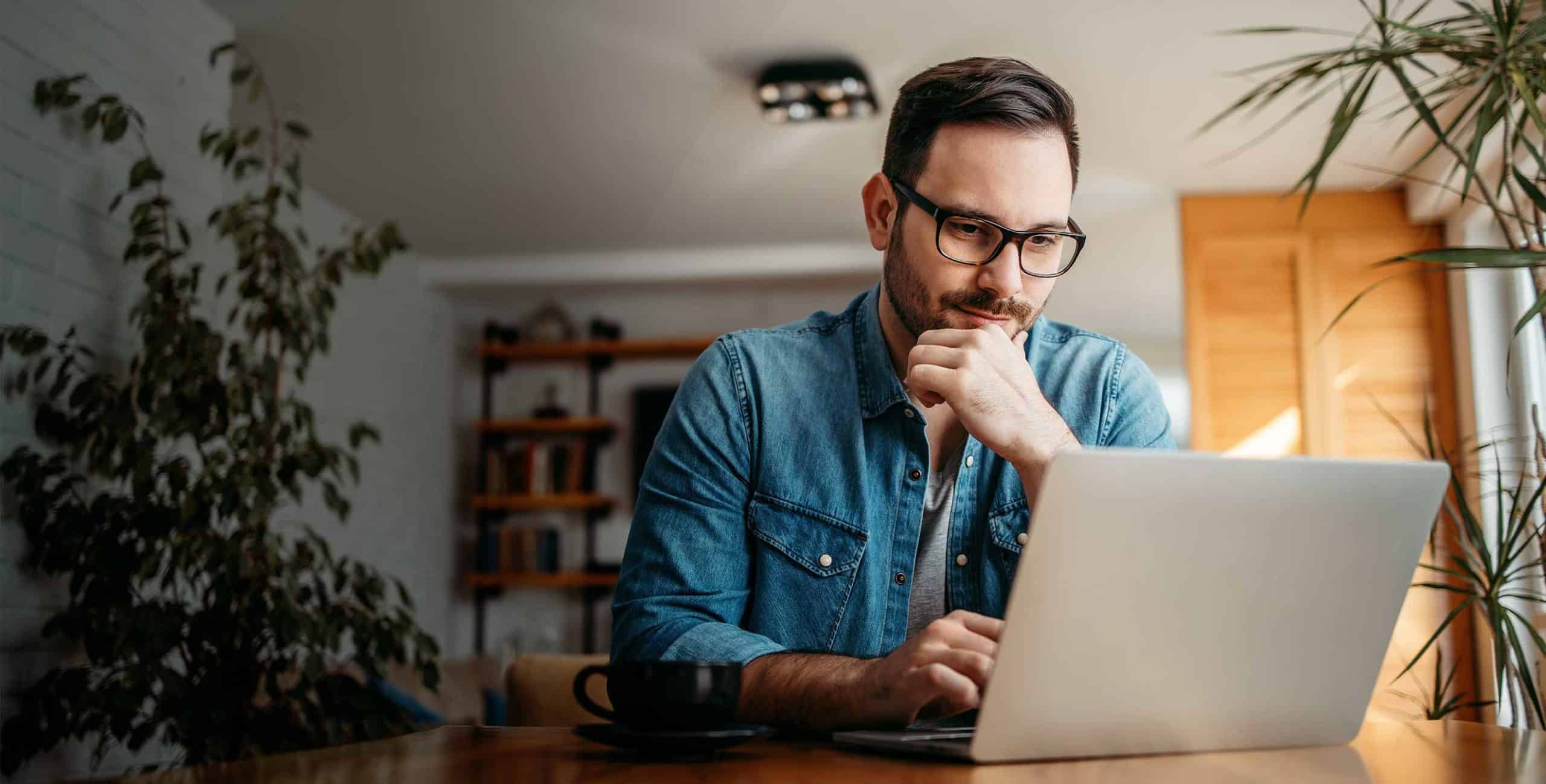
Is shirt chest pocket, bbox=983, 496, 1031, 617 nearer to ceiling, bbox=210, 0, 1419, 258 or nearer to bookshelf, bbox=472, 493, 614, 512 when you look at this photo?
ceiling, bbox=210, 0, 1419, 258

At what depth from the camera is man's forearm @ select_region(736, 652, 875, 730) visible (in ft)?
3.09

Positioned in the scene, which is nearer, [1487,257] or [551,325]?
[1487,257]

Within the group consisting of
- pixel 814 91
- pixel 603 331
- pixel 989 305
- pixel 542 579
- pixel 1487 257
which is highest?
pixel 814 91

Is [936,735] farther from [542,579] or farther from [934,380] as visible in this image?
[542,579]

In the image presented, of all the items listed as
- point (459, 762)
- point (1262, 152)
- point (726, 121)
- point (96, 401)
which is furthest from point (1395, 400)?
point (459, 762)

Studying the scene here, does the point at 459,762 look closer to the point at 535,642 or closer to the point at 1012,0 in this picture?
the point at 1012,0

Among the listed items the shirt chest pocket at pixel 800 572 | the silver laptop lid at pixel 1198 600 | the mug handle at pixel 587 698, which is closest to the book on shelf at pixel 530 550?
the shirt chest pocket at pixel 800 572

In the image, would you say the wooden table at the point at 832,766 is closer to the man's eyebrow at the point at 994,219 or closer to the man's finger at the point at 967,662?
the man's finger at the point at 967,662

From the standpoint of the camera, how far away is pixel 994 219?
1.24 m

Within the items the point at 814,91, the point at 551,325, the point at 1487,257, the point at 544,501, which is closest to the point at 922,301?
the point at 1487,257

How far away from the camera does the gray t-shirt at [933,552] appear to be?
1.26m

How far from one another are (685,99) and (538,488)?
2.99m

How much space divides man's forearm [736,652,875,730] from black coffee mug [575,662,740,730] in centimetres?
9

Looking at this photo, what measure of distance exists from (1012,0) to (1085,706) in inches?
119
